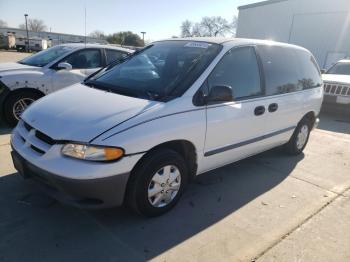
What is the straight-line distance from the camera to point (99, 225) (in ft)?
9.63

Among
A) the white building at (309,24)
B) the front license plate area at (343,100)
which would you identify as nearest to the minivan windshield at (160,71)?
the front license plate area at (343,100)

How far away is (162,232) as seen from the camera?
2.91 metres

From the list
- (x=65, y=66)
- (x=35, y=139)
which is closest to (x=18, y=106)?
(x=65, y=66)

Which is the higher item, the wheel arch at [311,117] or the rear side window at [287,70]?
the rear side window at [287,70]

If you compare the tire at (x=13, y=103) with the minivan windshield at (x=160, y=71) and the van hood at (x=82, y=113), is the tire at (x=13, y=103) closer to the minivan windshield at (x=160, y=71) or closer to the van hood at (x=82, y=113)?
the minivan windshield at (x=160, y=71)

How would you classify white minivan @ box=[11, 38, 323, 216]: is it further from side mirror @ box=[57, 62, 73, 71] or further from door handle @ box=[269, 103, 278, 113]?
side mirror @ box=[57, 62, 73, 71]

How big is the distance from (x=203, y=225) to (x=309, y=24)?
25189mm

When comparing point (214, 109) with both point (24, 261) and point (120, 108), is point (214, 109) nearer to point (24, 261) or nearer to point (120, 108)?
point (120, 108)

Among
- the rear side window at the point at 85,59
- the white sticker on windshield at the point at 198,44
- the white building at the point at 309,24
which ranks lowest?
→ the rear side window at the point at 85,59

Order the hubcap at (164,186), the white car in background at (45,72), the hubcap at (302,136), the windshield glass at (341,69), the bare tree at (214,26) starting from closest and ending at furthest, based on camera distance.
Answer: the hubcap at (164,186), the hubcap at (302,136), the white car in background at (45,72), the windshield glass at (341,69), the bare tree at (214,26)

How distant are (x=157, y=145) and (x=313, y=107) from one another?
3.28m

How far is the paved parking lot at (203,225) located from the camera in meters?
2.62

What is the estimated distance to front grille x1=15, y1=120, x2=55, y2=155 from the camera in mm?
2674

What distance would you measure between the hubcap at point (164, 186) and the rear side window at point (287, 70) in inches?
67.7
